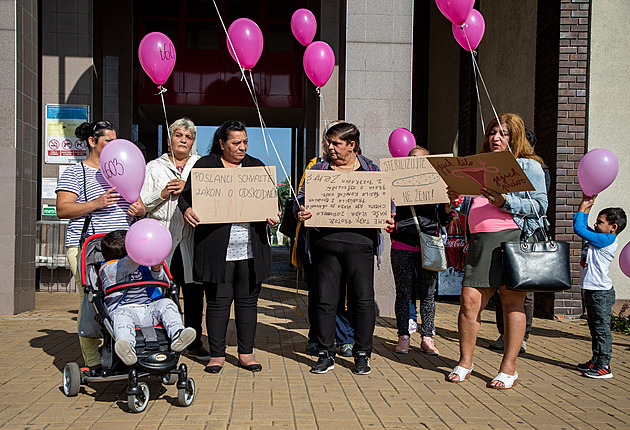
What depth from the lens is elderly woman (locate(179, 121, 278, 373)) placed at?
17.4ft

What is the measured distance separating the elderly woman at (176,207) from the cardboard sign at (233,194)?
1.28 ft

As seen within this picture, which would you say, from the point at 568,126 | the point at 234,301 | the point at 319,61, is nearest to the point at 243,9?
the point at 319,61

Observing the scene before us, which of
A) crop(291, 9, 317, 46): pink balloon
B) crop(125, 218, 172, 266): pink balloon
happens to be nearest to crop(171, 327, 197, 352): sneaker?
crop(125, 218, 172, 266): pink balloon

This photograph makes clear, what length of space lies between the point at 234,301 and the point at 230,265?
32cm

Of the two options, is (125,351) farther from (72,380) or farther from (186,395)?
(72,380)

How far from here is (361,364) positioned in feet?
17.5

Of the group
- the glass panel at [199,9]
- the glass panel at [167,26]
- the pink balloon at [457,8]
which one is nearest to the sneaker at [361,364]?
the pink balloon at [457,8]

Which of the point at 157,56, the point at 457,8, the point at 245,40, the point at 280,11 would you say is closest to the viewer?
the point at 457,8

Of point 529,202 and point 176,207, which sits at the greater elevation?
point 529,202

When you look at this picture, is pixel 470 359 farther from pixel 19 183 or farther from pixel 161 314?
pixel 19 183

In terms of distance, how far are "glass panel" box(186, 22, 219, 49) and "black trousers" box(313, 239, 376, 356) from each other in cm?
1268

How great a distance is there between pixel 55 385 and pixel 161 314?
1.25 m

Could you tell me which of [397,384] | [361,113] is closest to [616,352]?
[397,384]

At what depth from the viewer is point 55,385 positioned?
4902mm
